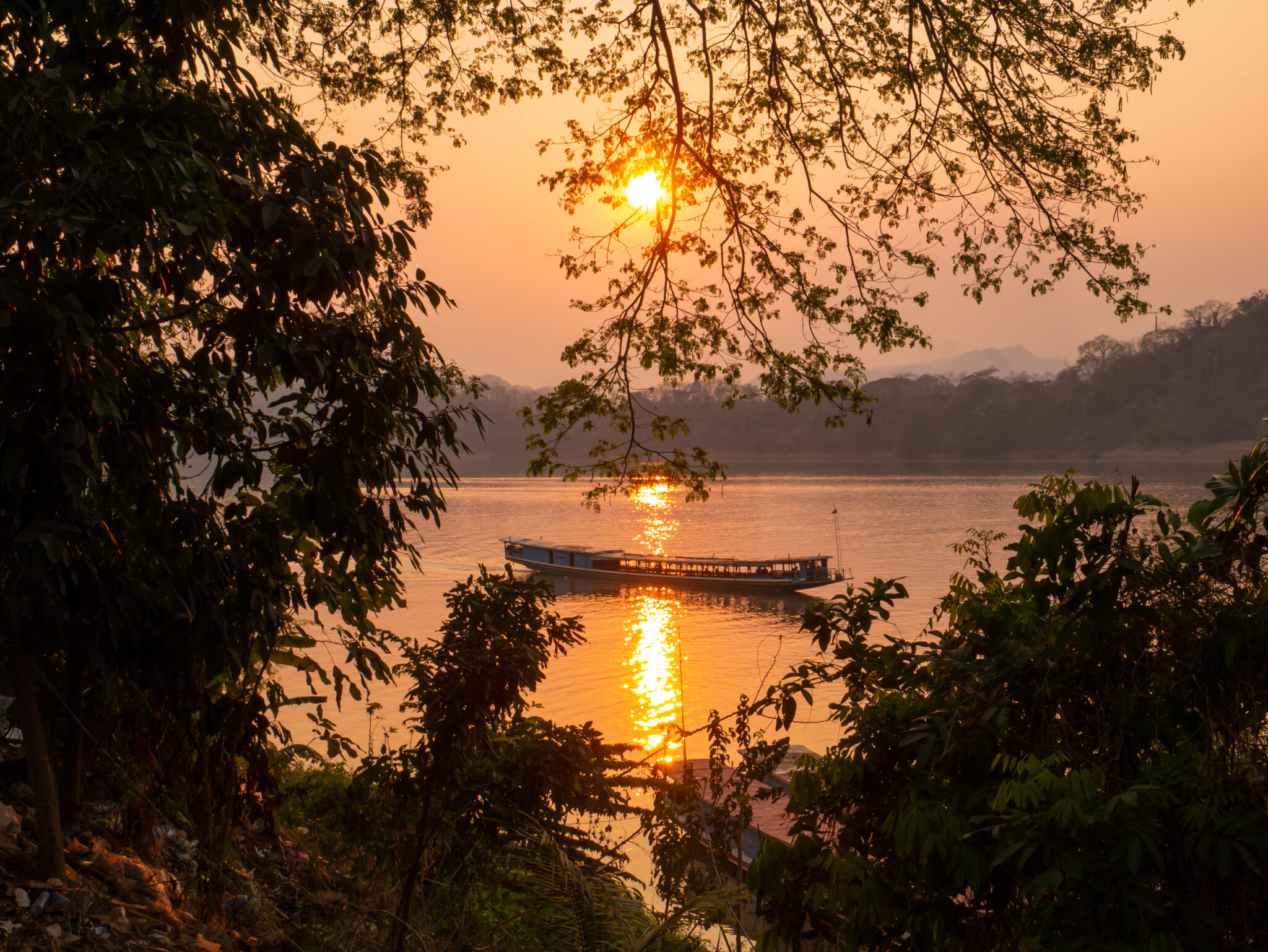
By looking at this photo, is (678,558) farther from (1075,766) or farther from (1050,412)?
(1050,412)

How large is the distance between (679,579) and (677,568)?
2.93 ft

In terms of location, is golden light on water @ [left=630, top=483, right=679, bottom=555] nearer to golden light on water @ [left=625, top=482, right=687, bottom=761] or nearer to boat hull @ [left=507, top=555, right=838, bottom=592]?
boat hull @ [left=507, top=555, right=838, bottom=592]

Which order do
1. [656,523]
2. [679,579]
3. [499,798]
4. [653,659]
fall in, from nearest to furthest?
[499,798] → [653,659] → [679,579] → [656,523]

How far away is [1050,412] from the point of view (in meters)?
85.8

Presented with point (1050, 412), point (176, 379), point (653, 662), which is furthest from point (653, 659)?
point (1050, 412)

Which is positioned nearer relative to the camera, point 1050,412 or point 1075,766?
point 1075,766

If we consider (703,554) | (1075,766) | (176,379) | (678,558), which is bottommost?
(703,554)

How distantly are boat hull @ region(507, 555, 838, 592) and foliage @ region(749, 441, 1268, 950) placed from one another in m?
27.7

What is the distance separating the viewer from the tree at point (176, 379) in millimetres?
2676

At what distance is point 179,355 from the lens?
3645 millimetres

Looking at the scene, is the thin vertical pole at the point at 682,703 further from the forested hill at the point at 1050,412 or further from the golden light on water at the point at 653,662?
the forested hill at the point at 1050,412

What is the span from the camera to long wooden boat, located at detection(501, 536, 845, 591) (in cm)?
3250

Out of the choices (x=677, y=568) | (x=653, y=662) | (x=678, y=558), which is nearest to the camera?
(x=653, y=662)

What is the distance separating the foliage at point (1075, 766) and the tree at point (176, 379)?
200 cm
